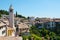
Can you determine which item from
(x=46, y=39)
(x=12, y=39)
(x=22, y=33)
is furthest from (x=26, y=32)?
(x=12, y=39)

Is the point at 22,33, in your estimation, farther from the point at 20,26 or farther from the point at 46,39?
the point at 46,39

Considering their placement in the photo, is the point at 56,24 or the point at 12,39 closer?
the point at 12,39

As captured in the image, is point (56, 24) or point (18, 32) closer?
point (18, 32)

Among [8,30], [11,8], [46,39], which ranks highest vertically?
[11,8]

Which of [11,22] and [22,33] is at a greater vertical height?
[11,22]

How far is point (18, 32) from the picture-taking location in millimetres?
41312

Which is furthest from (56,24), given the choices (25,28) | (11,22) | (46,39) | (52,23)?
(11,22)

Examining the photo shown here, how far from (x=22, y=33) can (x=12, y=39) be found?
23561 mm

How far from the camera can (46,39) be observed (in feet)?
119

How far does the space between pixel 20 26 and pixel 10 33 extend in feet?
41.4

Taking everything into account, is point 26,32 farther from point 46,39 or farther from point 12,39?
point 12,39

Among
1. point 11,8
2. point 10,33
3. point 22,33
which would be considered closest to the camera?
point 10,33

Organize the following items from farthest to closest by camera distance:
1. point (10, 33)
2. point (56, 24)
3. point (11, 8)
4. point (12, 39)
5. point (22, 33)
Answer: point (56, 24) → point (22, 33) → point (11, 8) → point (10, 33) → point (12, 39)

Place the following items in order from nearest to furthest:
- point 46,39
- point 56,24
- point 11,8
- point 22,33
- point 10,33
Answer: point 10,33 → point 11,8 → point 46,39 → point 22,33 → point 56,24
